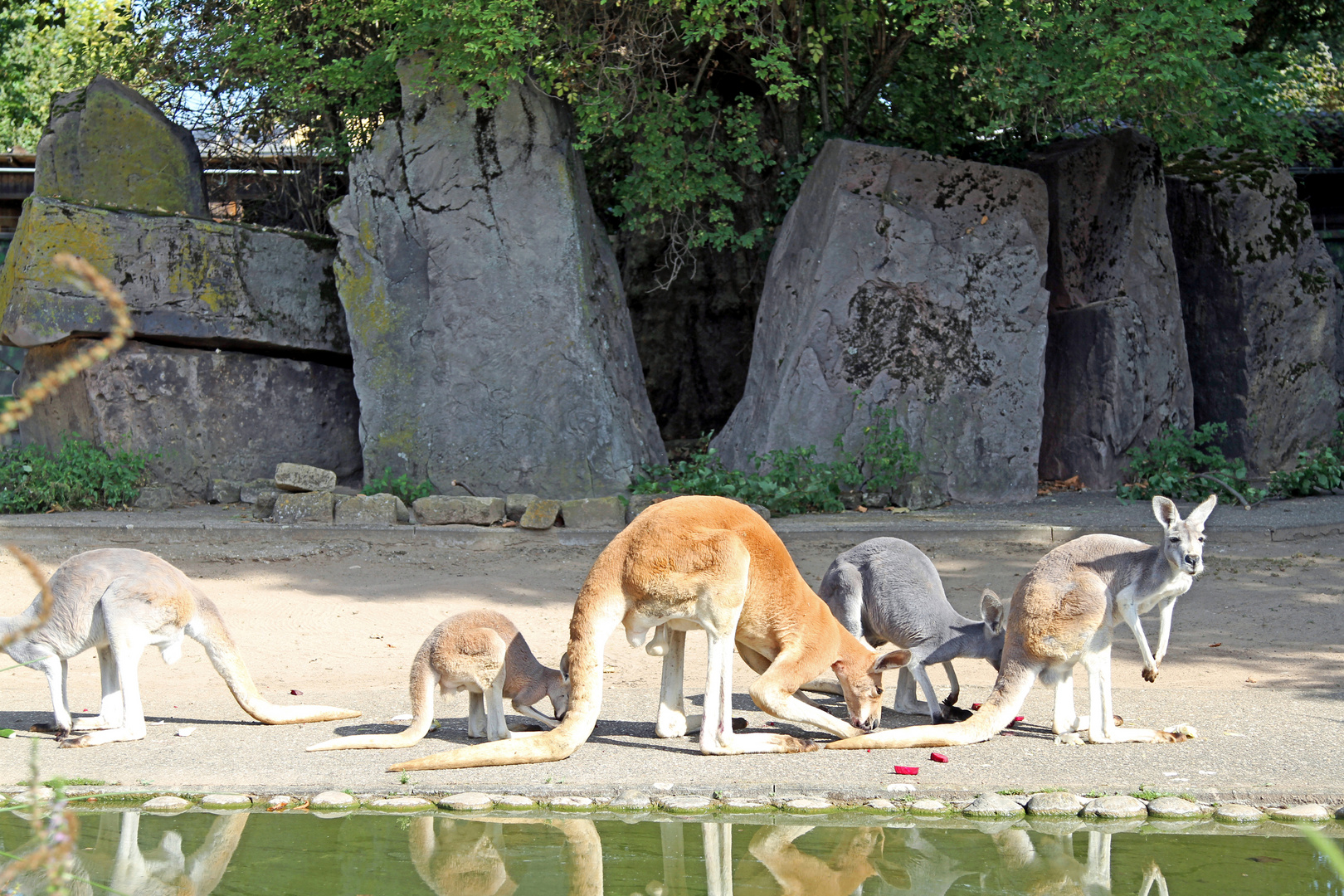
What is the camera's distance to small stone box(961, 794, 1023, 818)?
4.27 m

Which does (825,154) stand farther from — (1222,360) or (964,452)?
(1222,360)

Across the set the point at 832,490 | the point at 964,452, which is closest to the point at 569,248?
the point at 832,490

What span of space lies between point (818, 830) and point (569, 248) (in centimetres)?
773

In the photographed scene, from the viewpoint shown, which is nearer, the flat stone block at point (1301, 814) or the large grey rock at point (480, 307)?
the flat stone block at point (1301, 814)

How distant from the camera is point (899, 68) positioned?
41.8ft

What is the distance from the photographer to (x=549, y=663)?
23.1ft

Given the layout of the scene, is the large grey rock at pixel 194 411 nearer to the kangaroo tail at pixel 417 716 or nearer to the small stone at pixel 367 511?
the small stone at pixel 367 511

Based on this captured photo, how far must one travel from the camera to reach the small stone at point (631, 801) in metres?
4.36

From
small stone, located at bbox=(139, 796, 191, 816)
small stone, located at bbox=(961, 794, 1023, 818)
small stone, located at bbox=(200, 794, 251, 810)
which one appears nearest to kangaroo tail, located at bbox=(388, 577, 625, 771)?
small stone, located at bbox=(200, 794, 251, 810)

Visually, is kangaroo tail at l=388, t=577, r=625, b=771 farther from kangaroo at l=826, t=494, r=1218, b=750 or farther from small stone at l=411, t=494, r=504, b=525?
small stone at l=411, t=494, r=504, b=525

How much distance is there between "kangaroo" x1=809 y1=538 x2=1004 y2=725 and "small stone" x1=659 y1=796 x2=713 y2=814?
1370 mm

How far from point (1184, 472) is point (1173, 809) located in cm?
709

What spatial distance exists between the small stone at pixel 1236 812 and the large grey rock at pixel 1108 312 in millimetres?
7789

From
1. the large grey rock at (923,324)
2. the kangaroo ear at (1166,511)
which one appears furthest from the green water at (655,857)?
the large grey rock at (923,324)
